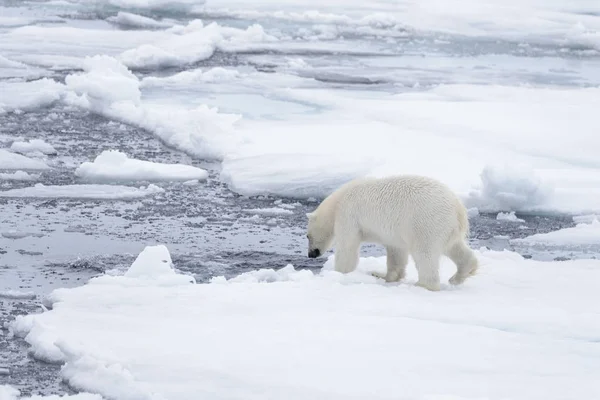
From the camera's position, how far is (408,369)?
3715 millimetres

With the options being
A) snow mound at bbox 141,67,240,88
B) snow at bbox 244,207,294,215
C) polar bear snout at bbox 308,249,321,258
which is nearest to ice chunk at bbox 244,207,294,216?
snow at bbox 244,207,294,215

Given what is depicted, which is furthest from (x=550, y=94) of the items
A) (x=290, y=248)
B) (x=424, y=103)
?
(x=290, y=248)

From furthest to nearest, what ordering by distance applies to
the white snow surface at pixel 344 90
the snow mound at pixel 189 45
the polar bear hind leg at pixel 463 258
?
the snow mound at pixel 189 45 < the white snow surface at pixel 344 90 < the polar bear hind leg at pixel 463 258

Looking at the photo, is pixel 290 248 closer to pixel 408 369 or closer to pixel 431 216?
pixel 431 216

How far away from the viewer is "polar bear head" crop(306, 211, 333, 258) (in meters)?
5.53

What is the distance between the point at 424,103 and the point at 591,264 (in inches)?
232

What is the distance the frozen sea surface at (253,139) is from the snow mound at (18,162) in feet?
0.07

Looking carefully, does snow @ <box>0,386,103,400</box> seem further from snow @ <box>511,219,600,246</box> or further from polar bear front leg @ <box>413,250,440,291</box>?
snow @ <box>511,219,600,246</box>

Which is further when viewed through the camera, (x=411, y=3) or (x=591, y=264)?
(x=411, y=3)

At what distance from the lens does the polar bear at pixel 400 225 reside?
4.86 m

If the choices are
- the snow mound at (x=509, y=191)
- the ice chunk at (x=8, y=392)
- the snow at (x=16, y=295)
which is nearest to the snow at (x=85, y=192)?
the snow at (x=16, y=295)

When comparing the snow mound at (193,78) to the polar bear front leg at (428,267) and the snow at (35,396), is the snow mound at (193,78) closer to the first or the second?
the polar bear front leg at (428,267)

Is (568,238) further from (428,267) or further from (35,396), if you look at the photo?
(35,396)

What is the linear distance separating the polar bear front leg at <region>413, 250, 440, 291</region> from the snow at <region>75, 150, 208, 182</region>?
3.48 m
